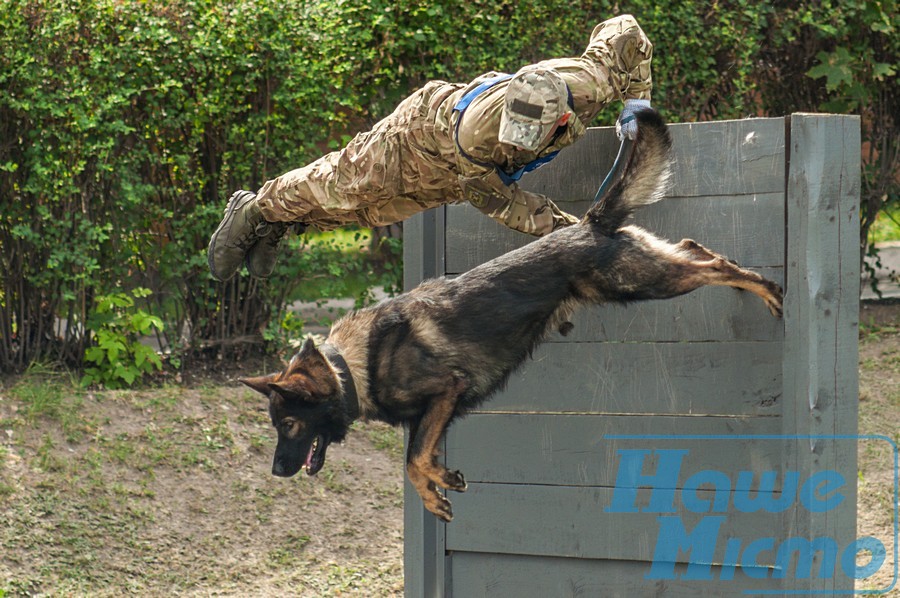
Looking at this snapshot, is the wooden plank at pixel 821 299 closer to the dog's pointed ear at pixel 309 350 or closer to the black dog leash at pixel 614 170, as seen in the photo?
the black dog leash at pixel 614 170

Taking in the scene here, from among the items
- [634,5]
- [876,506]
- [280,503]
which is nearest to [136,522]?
[280,503]

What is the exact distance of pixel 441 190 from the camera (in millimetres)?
3664

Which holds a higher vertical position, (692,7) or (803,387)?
(692,7)

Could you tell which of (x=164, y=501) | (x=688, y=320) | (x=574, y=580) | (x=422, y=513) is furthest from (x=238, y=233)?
(x=164, y=501)

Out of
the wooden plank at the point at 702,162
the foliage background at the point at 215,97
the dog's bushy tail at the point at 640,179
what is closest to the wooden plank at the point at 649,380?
the wooden plank at the point at 702,162

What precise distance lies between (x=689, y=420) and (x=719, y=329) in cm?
36

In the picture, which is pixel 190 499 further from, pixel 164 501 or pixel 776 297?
pixel 776 297

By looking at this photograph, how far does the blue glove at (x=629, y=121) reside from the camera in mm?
3313

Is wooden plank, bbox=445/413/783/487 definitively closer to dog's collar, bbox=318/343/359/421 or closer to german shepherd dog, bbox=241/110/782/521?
german shepherd dog, bbox=241/110/782/521

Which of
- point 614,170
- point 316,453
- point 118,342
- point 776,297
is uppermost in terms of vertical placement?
point 614,170

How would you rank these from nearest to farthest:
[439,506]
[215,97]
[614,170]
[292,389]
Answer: [292,389] < [439,506] < [614,170] < [215,97]

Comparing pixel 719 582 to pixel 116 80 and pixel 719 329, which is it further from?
pixel 116 80

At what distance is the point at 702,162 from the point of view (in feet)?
12.0
